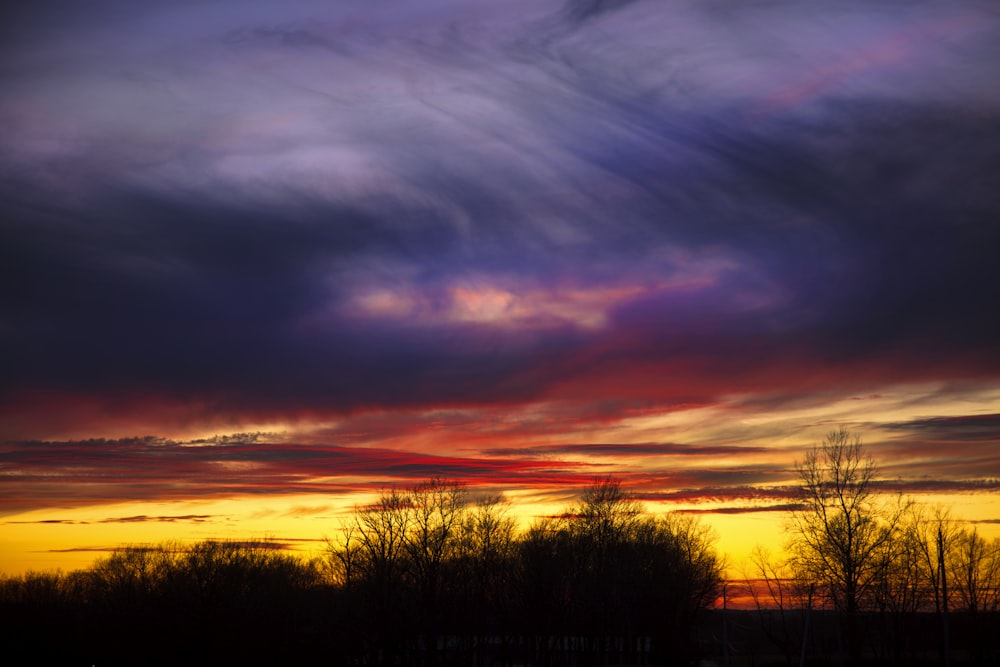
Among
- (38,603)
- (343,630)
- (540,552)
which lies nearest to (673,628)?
(540,552)

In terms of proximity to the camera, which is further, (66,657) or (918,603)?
(66,657)


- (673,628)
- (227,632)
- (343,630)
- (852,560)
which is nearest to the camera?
(852,560)

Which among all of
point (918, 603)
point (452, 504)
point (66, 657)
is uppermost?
point (452, 504)

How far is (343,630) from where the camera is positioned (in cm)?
9288

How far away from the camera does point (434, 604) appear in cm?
8931

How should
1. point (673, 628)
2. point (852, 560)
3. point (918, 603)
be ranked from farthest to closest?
point (673, 628)
point (918, 603)
point (852, 560)

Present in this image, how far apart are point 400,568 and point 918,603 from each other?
46.4 meters

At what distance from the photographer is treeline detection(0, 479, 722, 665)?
88.1 meters

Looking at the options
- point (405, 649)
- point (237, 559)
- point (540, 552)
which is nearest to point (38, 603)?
point (237, 559)

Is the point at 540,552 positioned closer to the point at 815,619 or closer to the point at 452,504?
the point at 452,504

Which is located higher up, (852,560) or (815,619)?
(852,560)

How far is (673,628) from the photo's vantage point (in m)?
86.8

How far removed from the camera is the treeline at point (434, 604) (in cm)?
8812

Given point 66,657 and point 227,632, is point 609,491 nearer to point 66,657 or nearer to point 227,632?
point 227,632
